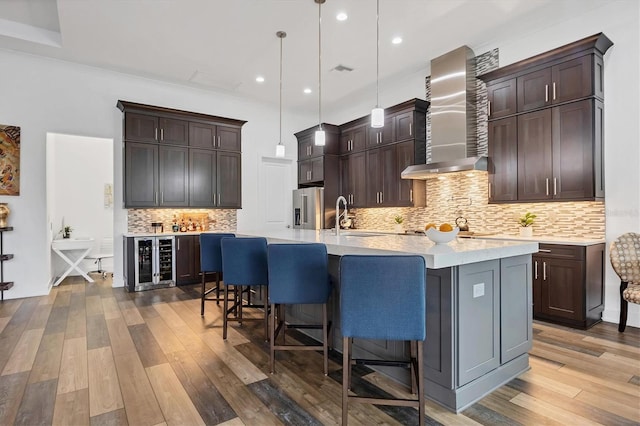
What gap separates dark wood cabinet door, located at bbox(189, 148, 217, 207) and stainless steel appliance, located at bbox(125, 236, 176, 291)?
87 cm

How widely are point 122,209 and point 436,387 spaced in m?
5.49

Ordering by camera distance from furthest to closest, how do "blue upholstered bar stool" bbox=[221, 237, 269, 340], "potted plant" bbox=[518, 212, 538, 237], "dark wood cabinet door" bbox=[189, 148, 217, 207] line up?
1. "dark wood cabinet door" bbox=[189, 148, 217, 207]
2. "potted plant" bbox=[518, 212, 538, 237]
3. "blue upholstered bar stool" bbox=[221, 237, 269, 340]

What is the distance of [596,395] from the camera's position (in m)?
2.23

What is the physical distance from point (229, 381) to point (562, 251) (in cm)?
349

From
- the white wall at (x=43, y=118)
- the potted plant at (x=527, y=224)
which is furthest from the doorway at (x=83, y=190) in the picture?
the potted plant at (x=527, y=224)

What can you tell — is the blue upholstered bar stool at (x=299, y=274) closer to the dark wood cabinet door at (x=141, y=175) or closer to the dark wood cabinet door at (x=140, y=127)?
the dark wood cabinet door at (x=141, y=175)

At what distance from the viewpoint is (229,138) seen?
6.49 meters

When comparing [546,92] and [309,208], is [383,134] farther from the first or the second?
[546,92]

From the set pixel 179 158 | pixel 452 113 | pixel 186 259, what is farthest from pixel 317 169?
pixel 186 259

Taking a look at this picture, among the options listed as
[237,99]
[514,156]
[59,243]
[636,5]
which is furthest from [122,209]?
[636,5]

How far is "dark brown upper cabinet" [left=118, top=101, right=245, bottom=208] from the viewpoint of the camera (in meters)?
A: 5.52

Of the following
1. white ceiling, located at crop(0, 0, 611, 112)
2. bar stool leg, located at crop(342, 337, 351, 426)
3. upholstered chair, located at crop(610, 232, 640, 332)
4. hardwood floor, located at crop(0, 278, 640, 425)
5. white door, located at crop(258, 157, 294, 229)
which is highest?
white ceiling, located at crop(0, 0, 611, 112)

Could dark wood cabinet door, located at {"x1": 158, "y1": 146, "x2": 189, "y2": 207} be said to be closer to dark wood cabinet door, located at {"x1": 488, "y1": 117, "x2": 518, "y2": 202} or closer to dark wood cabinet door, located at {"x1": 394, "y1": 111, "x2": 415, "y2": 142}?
dark wood cabinet door, located at {"x1": 394, "y1": 111, "x2": 415, "y2": 142}

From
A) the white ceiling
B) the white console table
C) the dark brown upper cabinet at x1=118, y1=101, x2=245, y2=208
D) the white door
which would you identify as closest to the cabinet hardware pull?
the white ceiling
